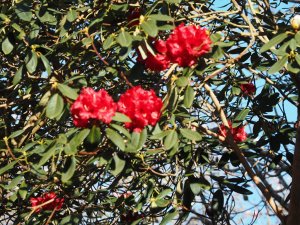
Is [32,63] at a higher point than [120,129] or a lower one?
higher

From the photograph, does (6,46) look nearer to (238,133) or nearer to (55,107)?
(55,107)

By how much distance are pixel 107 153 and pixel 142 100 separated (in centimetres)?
27

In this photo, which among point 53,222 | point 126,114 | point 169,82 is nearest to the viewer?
point 126,114

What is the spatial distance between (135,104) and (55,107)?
11.5 inches

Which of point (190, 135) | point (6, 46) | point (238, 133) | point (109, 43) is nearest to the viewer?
point (190, 135)

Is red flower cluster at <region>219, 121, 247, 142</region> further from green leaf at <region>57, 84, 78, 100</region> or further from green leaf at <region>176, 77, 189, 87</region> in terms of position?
green leaf at <region>57, 84, 78, 100</region>

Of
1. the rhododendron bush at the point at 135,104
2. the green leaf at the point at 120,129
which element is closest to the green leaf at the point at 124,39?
the rhododendron bush at the point at 135,104

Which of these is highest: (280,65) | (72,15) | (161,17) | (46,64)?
(72,15)

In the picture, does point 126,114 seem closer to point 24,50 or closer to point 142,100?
point 142,100

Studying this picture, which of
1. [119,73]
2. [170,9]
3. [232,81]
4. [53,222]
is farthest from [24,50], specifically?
[232,81]

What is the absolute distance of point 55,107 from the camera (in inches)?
82.8

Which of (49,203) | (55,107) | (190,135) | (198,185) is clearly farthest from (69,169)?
(49,203)

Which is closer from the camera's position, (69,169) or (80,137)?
(80,137)

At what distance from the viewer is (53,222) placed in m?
2.99
